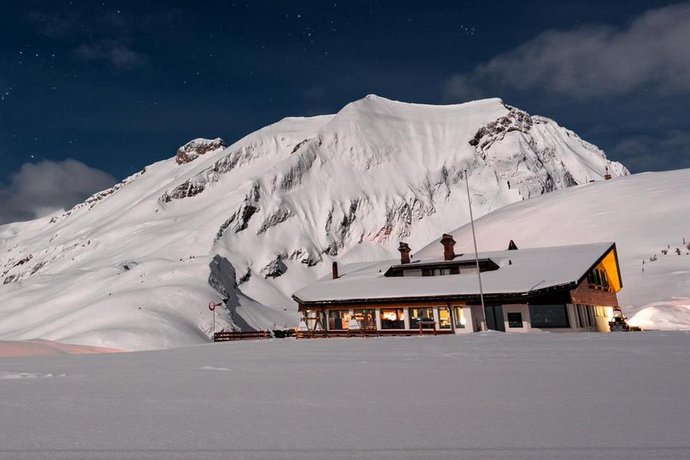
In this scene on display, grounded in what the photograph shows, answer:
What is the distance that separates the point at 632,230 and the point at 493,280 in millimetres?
38597

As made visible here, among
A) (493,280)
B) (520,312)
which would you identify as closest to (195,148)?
(493,280)

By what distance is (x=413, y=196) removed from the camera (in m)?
123

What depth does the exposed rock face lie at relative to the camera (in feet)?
607

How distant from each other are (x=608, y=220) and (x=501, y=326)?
45.9m

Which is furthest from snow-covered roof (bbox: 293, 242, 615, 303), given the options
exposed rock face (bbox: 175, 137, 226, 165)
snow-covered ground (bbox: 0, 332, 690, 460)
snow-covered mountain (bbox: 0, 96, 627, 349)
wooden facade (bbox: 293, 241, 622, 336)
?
exposed rock face (bbox: 175, 137, 226, 165)

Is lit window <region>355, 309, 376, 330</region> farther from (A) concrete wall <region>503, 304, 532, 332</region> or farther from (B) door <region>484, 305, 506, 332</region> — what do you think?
(A) concrete wall <region>503, 304, 532, 332</region>

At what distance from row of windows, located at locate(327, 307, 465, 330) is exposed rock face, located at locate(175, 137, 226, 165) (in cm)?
15531

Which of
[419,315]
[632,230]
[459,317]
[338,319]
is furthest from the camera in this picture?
[632,230]

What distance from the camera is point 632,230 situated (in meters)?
65.1

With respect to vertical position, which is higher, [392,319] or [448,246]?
[448,246]

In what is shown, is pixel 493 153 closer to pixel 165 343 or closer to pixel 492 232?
pixel 492 232

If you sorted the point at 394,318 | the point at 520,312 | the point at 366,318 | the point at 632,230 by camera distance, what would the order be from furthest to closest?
the point at 632,230 < the point at 366,318 < the point at 394,318 < the point at 520,312

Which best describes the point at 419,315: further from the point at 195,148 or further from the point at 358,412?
the point at 195,148

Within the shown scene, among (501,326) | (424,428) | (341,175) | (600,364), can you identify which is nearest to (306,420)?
(424,428)
